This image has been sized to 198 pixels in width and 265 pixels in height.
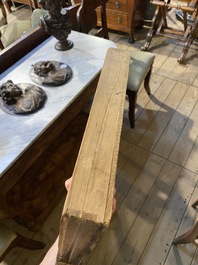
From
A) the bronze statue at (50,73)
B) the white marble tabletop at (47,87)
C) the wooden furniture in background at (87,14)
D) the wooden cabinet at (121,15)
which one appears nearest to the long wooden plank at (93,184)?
the white marble tabletop at (47,87)

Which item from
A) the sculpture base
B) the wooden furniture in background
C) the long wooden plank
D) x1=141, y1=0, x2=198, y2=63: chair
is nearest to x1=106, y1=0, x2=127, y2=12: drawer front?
x1=141, y1=0, x2=198, y2=63: chair

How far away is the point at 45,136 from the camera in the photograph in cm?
116

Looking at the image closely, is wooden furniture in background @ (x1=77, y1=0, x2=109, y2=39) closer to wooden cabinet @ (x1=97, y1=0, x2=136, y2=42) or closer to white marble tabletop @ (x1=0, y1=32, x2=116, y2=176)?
white marble tabletop @ (x1=0, y1=32, x2=116, y2=176)

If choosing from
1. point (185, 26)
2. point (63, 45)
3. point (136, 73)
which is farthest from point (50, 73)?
point (185, 26)

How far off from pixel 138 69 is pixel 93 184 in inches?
59.9

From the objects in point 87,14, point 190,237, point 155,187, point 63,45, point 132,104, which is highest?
point 87,14

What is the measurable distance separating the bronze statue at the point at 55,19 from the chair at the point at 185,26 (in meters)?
1.54

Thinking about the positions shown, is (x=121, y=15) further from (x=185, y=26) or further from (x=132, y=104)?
(x=132, y=104)

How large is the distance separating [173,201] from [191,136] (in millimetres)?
632

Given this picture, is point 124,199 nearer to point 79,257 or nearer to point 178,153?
point 178,153

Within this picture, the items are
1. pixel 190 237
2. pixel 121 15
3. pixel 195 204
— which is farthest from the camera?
pixel 121 15

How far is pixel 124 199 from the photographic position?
1582 mm

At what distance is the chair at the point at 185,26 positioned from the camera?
2.33 metres

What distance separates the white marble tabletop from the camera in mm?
1045
